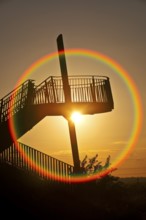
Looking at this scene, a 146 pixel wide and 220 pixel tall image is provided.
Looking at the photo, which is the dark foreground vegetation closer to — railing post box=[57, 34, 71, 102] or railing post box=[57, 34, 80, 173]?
railing post box=[57, 34, 80, 173]

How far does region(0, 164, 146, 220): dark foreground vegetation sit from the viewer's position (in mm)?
23016

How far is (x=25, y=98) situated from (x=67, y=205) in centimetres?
639

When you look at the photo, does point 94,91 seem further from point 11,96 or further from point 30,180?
point 30,180

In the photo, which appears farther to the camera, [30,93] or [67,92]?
[67,92]

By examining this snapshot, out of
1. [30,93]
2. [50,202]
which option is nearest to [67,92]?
[30,93]

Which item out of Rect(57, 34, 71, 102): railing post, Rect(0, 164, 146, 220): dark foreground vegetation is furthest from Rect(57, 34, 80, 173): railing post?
Rect(0, 164, 146, 220): dark foreground vegetation

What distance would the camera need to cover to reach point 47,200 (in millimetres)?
23969

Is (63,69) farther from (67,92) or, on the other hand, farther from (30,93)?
(30,93)

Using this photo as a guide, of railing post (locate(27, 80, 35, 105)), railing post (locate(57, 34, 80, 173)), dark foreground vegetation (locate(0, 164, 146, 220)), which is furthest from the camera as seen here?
railing post (locate(57, 34, 80, 173))

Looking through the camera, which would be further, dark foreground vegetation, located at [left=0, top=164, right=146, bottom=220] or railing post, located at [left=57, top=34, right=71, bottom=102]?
railing post, located at [left=57, top=34, right=71, bottom=102]

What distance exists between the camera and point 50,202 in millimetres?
23875

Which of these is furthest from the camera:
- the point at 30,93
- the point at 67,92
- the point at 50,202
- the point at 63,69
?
the point at 63,69

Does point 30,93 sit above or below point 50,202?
above

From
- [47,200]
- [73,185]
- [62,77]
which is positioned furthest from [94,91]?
[47,200]
